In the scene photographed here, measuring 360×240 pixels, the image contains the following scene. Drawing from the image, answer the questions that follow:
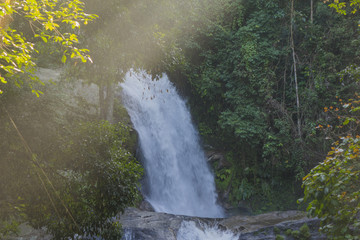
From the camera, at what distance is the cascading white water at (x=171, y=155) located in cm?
1262

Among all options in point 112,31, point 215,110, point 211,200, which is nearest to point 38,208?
point 112,31

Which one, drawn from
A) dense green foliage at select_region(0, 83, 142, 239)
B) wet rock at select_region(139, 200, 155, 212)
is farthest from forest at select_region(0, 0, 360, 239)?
wet rock at select_region(139, 200, 155, 212)

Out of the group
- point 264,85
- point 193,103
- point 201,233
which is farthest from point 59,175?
point 193,103

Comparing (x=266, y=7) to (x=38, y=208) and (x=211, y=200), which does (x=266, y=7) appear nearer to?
(x=211, y=200)

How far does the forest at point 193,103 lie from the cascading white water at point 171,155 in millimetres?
720

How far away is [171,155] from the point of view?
13.6 m

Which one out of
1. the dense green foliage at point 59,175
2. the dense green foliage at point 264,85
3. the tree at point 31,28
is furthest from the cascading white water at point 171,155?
the tree at point 31,28

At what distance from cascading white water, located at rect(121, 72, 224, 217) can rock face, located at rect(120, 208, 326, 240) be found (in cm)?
277

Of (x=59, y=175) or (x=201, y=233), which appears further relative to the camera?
(x=201, y=233)

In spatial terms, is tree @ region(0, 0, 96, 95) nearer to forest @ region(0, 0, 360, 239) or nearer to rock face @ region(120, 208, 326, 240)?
forest @ region(0, 0, 360, 239)

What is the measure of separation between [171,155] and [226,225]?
172 inches

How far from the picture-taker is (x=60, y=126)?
5.49 m

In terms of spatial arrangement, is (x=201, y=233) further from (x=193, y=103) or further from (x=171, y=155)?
(x=193, y=103)

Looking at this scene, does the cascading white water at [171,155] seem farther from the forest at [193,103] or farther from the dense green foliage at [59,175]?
the dense green foliage at [59,175]
